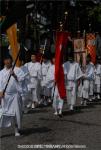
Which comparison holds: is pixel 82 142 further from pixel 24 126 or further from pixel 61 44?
pixel 61 44

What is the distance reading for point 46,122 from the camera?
15.8 meters

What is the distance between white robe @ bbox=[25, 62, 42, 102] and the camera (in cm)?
2036

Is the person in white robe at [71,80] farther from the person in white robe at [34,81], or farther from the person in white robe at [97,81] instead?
the person in white robe at [97,81]

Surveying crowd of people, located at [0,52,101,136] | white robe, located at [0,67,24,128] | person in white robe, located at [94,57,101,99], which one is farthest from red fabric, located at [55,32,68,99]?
person in white robe, located at [94,57,101,99]

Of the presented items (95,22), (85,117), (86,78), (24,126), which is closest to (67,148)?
(24,126)

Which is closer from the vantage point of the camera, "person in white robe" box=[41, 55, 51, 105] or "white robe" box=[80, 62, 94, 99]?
"person in white robe" box=[41, 55, 51, 105]

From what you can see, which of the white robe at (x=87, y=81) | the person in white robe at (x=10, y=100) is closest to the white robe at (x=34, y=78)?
the white robe at (x=87, y=81)

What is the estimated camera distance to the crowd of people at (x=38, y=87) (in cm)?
1320

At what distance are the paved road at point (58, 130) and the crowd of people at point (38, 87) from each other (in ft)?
1.41

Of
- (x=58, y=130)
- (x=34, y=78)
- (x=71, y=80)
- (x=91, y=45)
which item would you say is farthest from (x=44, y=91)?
(x=91, y=45)

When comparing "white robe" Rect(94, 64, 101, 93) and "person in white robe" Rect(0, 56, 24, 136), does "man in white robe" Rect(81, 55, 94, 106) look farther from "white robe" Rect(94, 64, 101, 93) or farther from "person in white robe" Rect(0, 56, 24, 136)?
"person in white robe" Rect(0, 56, 24, 136)

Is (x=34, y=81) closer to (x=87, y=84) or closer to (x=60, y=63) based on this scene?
(x=87, y=84)

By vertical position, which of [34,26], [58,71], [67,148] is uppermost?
[34,26]

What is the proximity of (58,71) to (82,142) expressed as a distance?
5496 millimetres
